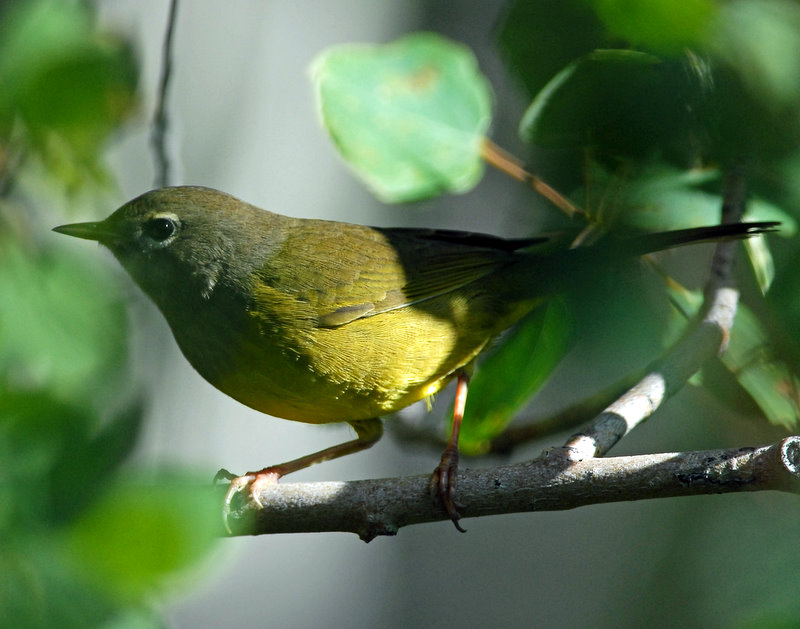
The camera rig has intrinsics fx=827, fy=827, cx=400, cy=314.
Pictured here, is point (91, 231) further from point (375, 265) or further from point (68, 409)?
point (68, 409)

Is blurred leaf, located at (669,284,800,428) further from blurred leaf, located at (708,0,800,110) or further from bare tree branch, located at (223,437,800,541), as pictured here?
blurred leaf, located at (708,0,800,110)

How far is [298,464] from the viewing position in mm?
3115

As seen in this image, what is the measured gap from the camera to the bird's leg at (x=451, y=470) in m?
2.24

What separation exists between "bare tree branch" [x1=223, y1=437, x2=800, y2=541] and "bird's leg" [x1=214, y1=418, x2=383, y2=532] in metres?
0.25

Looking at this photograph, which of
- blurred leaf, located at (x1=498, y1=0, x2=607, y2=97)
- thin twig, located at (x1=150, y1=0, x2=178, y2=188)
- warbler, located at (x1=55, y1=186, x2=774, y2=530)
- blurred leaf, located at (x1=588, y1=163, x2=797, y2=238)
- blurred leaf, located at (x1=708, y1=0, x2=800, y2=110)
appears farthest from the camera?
warbler, located at (x1=55, y1=186, x2=774, y2=530)

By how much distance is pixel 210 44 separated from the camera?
215 inches

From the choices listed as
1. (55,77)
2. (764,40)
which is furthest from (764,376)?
(55,77)

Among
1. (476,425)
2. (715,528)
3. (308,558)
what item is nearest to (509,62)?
(476,425)

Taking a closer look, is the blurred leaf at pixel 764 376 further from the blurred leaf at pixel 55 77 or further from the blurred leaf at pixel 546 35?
the blurred leaf at pixel 55 77

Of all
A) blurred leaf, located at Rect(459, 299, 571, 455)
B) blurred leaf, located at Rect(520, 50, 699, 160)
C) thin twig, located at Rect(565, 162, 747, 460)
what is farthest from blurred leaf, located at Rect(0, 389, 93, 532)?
blurred leaf, located at Rect(459, 299, 571, 455)

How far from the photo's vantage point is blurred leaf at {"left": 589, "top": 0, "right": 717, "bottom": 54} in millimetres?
1451

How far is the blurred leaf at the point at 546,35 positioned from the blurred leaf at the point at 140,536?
1.48 m

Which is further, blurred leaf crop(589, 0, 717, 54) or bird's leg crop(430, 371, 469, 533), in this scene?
bird's leg crop(430, 371, 469, 533)

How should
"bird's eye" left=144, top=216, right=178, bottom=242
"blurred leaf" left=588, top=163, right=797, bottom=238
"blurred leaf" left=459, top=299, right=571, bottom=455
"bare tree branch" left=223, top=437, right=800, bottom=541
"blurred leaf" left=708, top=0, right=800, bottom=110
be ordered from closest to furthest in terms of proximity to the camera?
"blurred leaf" left=708, top=0, right=800, bottom=110, "bare tree branch" left=223, top=437, right=800, bottom=541, "blurred leaf" left=588, top=163, right=797, bottom=238, "blurred leaf" left=459, top=299, right=571, bottom=455, "bird's eye" left=144, top=216, right=178, bottom=242
